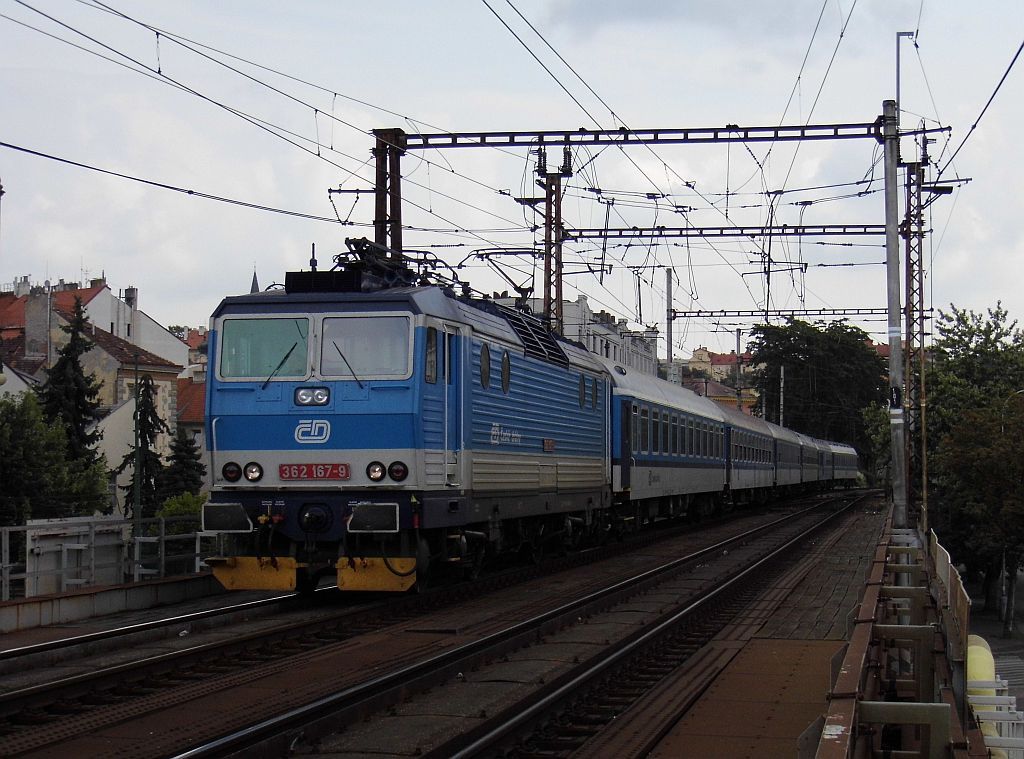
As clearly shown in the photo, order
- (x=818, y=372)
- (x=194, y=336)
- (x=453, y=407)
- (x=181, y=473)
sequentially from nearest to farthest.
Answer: (x=453, y=407) → (x=181, y=473) → (x=818, y=372) → (x=194, y=336)

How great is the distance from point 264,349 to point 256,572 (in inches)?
94.2

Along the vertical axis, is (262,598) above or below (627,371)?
below

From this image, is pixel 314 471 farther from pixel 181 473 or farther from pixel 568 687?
pixel 181 473

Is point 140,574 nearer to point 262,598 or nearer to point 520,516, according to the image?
point 262,598

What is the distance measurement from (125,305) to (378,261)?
206 ft

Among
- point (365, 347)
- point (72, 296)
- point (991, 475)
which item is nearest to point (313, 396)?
point (365, 347)

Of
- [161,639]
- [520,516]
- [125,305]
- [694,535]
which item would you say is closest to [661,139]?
[520,516]

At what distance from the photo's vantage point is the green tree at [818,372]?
278 ft

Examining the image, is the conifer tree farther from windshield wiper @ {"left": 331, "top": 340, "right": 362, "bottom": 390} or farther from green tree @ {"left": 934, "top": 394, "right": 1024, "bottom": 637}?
windshield wiper @ {"left": 331, "top": 340, "right": 362, "bottom": 390}

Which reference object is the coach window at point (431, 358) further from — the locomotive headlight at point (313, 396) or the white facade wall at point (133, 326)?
the white facade wall at point (133, 326)

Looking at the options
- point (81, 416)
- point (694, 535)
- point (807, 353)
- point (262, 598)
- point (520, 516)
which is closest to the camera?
point (262, 598)

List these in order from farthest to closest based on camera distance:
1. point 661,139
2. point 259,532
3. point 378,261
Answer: point 661,139 → point 378,261 → point 259,532

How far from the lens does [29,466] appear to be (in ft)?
145

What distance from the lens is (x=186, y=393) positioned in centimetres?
7519
